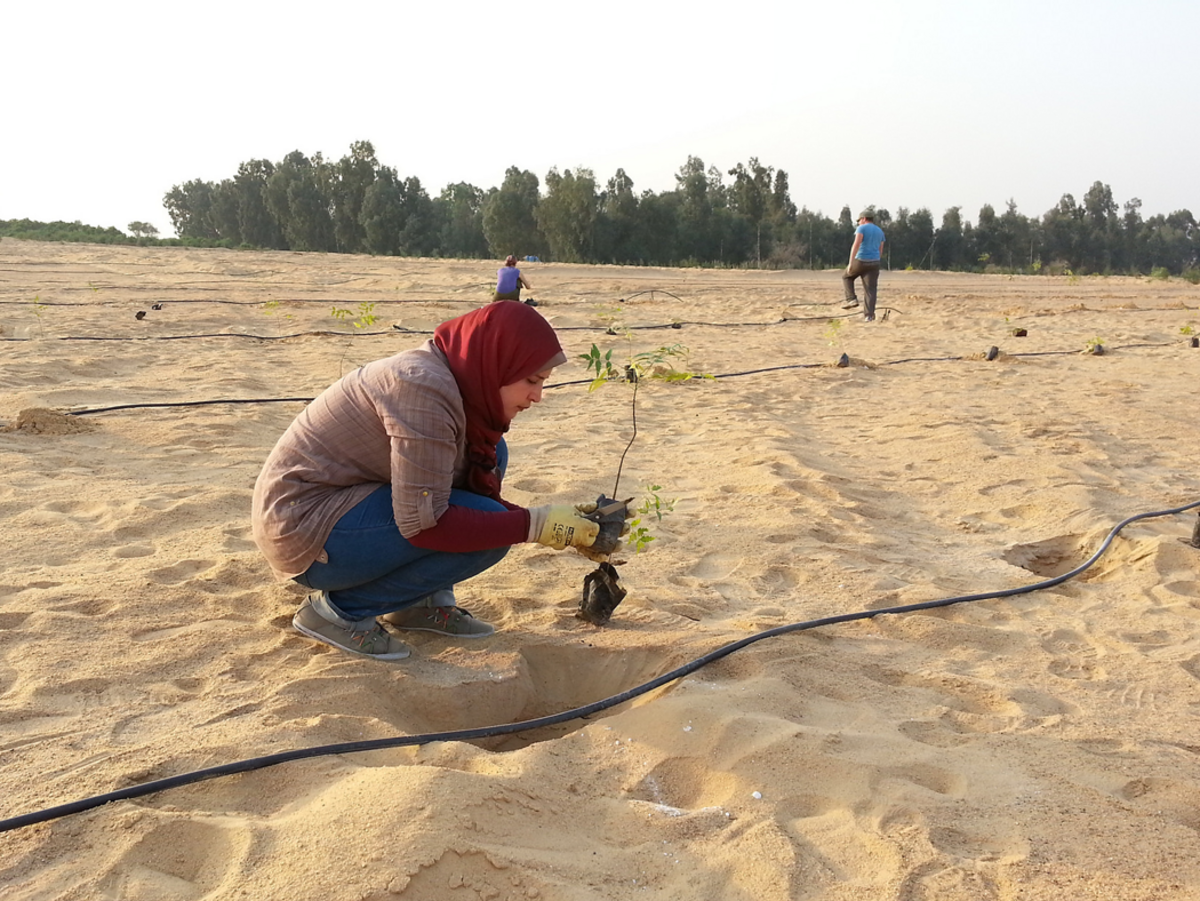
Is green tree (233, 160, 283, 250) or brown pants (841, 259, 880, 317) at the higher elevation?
green tree (233, 160, 283, 250)

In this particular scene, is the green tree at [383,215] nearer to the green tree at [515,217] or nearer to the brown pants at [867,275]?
the green tree at [515,217]

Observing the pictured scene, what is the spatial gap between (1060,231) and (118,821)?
50221 mm

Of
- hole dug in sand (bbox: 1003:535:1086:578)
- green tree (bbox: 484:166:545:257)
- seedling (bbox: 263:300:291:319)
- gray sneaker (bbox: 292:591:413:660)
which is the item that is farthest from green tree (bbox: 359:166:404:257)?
gray sneaker (bbox: 292:591:413:660)

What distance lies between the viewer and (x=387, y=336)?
9312 millimetres

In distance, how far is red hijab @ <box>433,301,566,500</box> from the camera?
237 cm

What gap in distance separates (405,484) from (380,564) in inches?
13.5

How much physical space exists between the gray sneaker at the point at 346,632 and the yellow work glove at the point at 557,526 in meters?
0.59

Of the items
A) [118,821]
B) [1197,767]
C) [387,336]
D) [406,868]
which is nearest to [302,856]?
[406,868]

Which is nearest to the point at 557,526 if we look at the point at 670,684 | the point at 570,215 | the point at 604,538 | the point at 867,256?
the point at 604,538

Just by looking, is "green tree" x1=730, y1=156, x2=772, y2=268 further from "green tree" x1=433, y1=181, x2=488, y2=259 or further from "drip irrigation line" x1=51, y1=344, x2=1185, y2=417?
"drip irrigation line" x1=51, y1=344, x2=1185, y2=417

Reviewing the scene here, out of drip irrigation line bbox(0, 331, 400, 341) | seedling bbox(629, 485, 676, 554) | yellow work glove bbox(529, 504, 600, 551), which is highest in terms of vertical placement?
drip irrigation line bbox(0, 331, 400, 341)

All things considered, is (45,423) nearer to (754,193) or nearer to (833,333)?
(833,333)

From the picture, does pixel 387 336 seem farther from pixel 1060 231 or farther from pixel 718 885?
pixel 1060 231

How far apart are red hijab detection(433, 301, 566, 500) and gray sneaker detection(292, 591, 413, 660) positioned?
2.33 feet
